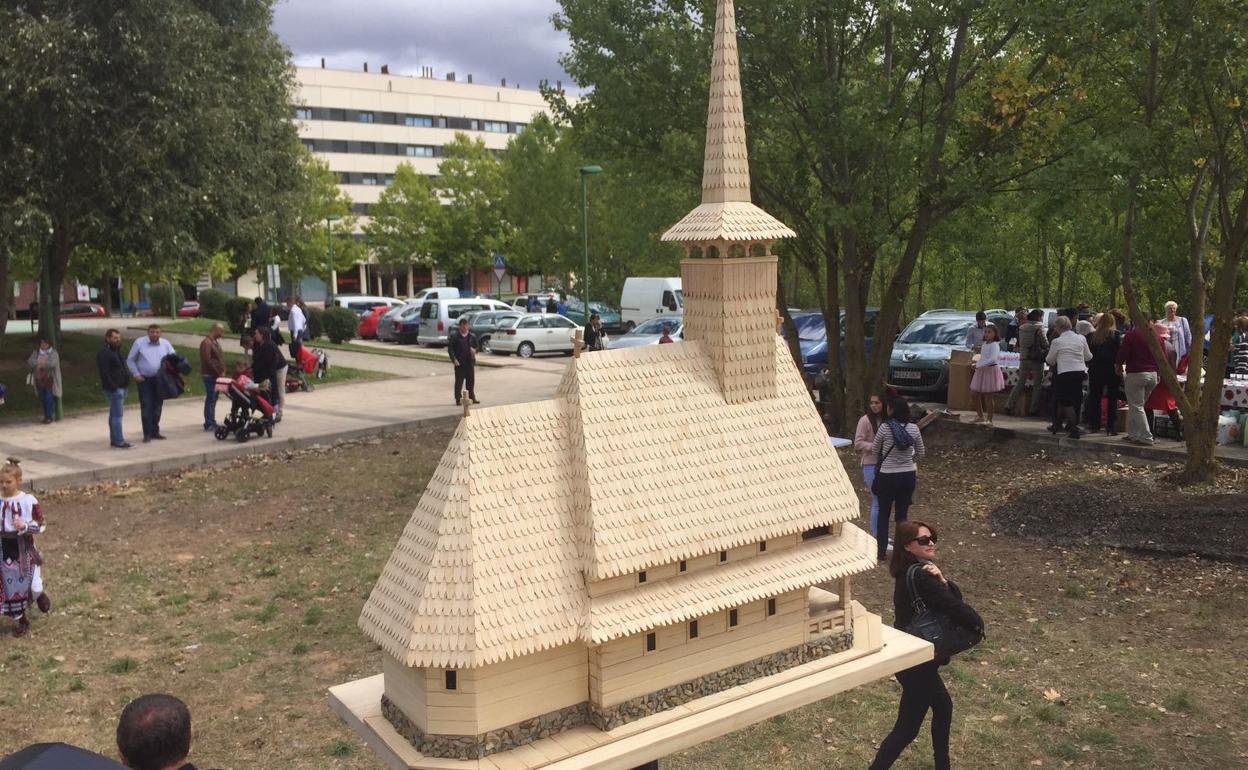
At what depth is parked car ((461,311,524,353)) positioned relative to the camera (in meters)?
39.1

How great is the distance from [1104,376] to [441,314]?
28200 mm

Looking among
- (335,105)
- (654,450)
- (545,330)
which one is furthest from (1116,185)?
(335,105)

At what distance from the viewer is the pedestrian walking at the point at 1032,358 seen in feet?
63.6

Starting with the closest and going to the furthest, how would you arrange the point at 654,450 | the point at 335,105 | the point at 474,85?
1. the point at 654,450
2. the point at 335,105
3. the point at 474,85

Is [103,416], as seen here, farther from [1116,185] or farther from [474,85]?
[474,85]

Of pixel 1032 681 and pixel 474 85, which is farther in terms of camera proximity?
pixel 474 85

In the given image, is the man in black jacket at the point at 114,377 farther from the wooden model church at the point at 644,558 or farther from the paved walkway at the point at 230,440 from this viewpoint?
the wooden model church at the point at 644,558

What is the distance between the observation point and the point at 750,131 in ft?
60.1

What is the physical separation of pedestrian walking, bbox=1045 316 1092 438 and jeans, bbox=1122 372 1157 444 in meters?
0.76

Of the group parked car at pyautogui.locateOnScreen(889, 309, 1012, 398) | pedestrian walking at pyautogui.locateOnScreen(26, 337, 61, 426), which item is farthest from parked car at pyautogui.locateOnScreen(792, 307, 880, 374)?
pedestrian walking at pyautogui.locateOnScreen(26, 337, 61, 426)

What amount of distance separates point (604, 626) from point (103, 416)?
2203 centimetres

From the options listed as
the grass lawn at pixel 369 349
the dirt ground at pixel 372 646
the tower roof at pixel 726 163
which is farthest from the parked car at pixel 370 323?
the tower roof at pixel 726 163

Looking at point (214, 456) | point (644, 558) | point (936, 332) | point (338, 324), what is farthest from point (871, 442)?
point (338, 324)

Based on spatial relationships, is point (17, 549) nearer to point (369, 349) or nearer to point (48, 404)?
point (48, 404)
